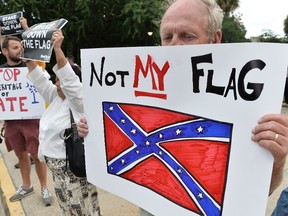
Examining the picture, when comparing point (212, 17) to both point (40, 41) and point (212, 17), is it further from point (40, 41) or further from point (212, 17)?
point (40, 41)

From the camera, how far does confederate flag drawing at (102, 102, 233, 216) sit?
1.00 meters

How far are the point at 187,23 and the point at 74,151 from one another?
140 cm

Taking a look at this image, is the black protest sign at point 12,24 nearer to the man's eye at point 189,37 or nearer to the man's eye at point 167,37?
the man's eye at point 167,37

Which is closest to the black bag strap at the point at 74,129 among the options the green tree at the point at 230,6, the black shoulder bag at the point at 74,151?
the black shoulder bag at the point at 74,151

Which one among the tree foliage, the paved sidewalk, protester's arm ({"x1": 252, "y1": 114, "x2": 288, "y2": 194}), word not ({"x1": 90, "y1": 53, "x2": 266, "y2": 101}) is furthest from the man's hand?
the tree foliage

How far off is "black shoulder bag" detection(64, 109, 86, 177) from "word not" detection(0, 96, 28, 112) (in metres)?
1.70

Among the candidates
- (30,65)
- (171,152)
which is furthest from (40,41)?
(171,152)

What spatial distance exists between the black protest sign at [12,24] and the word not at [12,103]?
0.91 meters

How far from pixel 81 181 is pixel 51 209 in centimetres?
132

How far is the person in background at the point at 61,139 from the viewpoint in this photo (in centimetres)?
228

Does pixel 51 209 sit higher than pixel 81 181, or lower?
lower

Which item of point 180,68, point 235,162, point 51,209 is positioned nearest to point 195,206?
point 235,162

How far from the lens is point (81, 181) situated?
2.45m

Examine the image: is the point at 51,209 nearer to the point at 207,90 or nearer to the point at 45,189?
the point at 45,189
